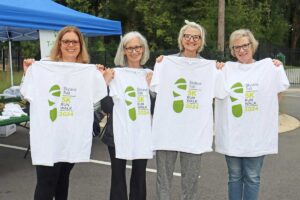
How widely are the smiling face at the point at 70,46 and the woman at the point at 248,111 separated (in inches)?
52.2

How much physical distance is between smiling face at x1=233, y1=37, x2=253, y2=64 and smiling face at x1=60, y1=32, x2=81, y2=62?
1393 mm

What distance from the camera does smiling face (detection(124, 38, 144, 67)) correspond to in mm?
3857

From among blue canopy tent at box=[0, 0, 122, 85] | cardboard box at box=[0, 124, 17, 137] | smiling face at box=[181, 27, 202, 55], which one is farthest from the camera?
cardboard box at box=[0, 124, 17, 137]

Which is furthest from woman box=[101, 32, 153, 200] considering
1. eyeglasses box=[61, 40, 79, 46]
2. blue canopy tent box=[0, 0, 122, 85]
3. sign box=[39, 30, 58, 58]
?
sign box=[39, 30, 58, 58]

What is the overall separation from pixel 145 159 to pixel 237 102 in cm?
96

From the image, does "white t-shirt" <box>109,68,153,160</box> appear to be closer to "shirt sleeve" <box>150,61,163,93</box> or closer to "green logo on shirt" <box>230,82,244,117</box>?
"shirt sleeve" <box>150,61,163,93</box>

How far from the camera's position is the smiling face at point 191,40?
12.4 ft

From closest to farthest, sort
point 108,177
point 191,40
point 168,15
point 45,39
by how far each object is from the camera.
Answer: point 191,40 → point 108,177 → point 45,39 → point 168,15

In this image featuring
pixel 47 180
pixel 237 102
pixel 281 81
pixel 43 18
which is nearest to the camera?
pixel 47 180

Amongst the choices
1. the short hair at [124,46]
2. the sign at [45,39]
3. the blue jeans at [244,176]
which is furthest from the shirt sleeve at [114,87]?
the sign at [45,39]

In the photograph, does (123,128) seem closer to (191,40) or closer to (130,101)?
(130,101)

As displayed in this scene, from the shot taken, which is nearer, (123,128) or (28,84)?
(28,84)

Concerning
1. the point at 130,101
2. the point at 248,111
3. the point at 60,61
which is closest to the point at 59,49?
the point at 60,61

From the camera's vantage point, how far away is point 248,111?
391 centimetres
